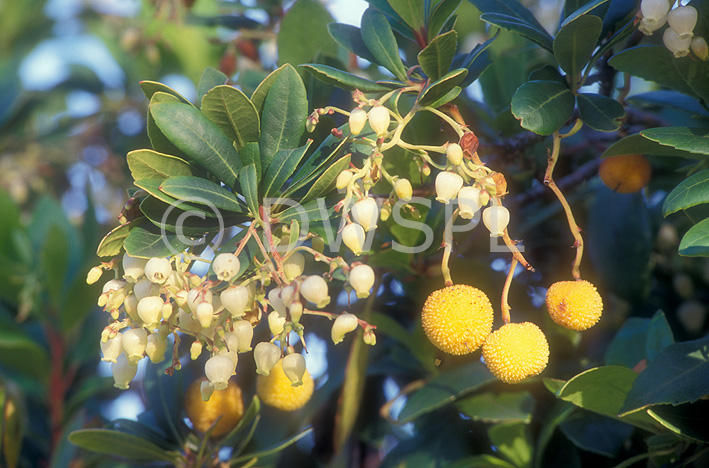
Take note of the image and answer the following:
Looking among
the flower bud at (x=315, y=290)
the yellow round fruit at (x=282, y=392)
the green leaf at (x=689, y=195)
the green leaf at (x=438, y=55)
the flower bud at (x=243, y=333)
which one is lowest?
the yellow round fruit at (x=282, y=392)

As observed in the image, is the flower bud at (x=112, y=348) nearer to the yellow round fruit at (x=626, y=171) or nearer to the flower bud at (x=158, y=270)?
the flower bud at (x=158, y=270)

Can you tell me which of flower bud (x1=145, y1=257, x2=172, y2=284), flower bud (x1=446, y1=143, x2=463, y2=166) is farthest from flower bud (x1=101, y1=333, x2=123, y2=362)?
flower bud (x1=446, y1=143, x2=463, y2=166)

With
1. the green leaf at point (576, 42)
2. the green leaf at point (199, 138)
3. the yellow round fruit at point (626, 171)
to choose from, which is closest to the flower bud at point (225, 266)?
the green leaf at point (199, 138)

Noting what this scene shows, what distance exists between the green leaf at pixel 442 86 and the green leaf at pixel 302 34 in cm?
56

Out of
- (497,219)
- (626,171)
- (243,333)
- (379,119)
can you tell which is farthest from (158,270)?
(626,171)

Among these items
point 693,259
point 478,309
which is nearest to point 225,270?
point 478,309

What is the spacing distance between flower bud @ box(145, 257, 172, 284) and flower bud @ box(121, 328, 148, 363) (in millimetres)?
93

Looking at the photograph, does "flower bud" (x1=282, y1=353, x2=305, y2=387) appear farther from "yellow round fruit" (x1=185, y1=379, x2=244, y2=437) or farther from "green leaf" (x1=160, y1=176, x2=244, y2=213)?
"yellow round fruit" (x1=185, y1=379, x2=244, y2=437)

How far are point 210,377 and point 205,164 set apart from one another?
13.4 inches

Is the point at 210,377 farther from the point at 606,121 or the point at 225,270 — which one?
the point at 606,121

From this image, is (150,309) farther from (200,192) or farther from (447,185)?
(447,185)

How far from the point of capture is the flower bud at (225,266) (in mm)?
925

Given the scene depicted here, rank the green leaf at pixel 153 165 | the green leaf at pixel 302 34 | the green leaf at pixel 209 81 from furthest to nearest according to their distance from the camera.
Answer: the green leaf at pixel 302 34
the green leaf at pixel 209 81
the green leaf at pixel 153 165

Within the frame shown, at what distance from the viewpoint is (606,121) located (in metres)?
1.11
